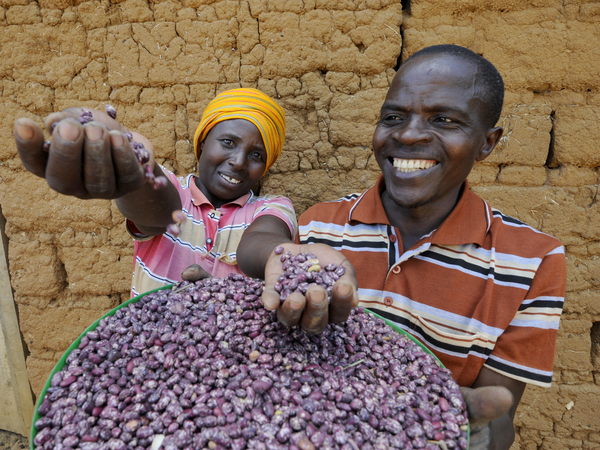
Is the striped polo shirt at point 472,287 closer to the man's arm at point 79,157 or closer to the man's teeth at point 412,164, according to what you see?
the man's teeth at point 412,164

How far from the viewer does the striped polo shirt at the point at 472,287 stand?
1.64m

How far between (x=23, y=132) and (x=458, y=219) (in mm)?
1761

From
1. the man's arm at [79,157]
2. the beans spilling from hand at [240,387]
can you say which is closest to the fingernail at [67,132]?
the man's arm at [79,157]

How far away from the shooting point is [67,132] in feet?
3.13

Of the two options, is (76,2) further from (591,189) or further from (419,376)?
(591,189)

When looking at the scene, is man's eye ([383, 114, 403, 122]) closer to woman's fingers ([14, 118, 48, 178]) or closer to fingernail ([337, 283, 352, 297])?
fingernail ([337, 283, 352, 297])

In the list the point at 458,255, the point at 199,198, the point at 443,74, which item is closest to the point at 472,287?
the point at 458,255

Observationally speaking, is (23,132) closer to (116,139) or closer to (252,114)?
(116,139)

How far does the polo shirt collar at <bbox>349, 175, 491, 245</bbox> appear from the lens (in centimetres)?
178

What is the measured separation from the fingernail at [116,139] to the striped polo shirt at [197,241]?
1.04 metres

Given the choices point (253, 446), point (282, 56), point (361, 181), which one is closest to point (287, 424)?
point (253, 446)

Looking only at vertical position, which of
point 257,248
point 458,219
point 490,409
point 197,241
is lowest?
point 490,409

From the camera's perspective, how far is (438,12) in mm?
2402

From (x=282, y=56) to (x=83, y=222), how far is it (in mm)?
1963
